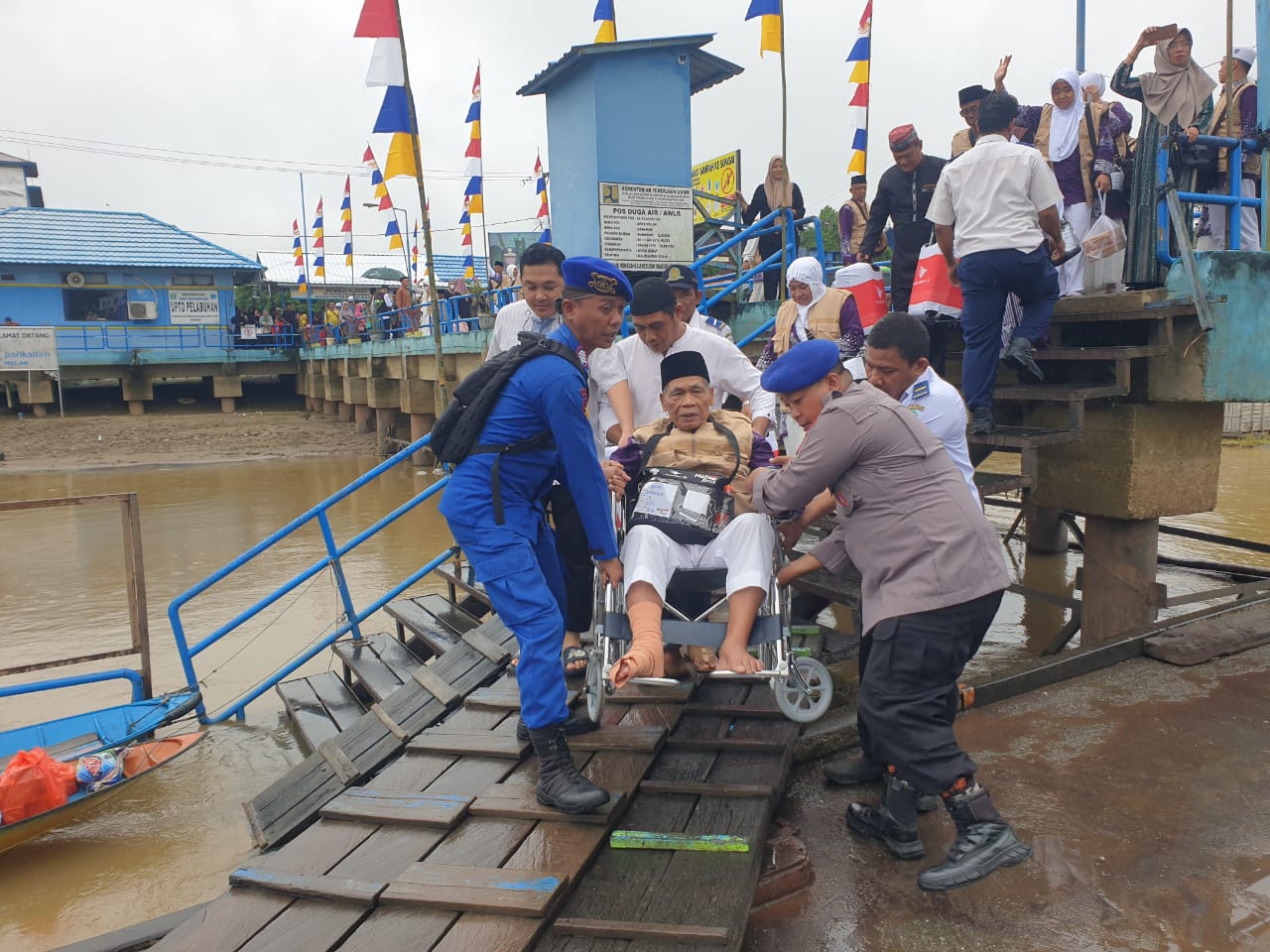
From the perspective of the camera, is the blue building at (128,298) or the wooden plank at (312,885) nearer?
the wooden plank at (312,885)

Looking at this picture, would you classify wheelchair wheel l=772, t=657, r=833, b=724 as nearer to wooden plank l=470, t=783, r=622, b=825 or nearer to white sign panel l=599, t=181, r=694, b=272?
wooden plank l=470, t=783, r=622, b=825

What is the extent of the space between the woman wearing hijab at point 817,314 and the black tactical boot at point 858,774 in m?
2.51

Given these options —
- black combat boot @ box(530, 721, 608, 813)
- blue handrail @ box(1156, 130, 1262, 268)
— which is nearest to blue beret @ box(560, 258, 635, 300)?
black combat boot @ box(530, 721, 608, 813)

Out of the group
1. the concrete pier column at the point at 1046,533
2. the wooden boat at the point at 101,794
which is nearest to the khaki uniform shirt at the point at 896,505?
the wooden boat at the point at 101,794

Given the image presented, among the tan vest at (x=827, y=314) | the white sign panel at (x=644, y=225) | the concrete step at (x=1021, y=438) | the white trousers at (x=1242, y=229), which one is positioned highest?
the white sign panel at (x=644, y=225)

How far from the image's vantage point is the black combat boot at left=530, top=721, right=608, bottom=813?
9.47ft

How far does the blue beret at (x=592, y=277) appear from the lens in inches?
127

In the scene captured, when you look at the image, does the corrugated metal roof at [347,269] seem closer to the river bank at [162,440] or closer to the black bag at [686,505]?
the river bank at [162,440]

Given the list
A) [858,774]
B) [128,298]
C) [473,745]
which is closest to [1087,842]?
[858,774]

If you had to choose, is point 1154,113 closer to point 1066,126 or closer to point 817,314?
point 1066,126

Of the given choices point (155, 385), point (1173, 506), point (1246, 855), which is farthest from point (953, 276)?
point (155, 385)

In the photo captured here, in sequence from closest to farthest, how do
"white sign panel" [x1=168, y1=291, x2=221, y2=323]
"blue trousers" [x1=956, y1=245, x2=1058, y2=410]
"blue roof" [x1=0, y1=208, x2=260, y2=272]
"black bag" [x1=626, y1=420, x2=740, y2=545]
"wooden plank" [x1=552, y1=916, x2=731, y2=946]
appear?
1. "wooden plank" [x1=552, y1=916, x2=731, y2=946]
2. "black bag" [x1=626, y1=420, x2=740, y2=545]
3. "blue trousers" [x1=956, y1=245, x2=1058, y2=410]
4. "blue roof" [x1=0, y1=208, x2=260, y2=272]
5. "white sign panel" [x1=168, y1=291, x2=221, y2=323]

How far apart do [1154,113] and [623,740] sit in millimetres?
5270

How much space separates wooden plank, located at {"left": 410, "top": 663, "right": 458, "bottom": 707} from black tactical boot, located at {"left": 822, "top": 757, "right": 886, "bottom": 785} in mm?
1889
